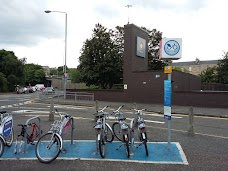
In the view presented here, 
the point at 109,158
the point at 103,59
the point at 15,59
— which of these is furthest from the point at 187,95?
the point at 15,59

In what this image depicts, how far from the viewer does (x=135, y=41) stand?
2569 centimetres

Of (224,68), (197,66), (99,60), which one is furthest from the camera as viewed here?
(197,66)

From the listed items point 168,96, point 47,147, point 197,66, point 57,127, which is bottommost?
point 47,147

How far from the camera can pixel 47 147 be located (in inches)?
227

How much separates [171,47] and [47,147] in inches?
158

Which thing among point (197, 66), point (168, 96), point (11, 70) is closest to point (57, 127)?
point (168, 96)

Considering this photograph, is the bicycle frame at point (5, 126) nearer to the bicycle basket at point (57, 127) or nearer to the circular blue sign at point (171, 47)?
the bicycle basket at point (57, 127)

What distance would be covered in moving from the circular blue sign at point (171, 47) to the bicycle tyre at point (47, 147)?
358cm

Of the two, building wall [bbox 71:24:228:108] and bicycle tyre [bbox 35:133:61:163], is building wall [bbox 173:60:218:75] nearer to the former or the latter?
building wall [bbox 71:24:228:108]

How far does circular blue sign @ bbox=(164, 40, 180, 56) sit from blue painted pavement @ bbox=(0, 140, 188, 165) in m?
2.60

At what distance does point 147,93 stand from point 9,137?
60.0 ft

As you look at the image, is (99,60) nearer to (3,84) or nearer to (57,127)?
(57,127)

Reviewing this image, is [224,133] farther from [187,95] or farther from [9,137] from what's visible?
[187,95]

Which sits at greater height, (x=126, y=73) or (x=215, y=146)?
(x=126, y=73)
